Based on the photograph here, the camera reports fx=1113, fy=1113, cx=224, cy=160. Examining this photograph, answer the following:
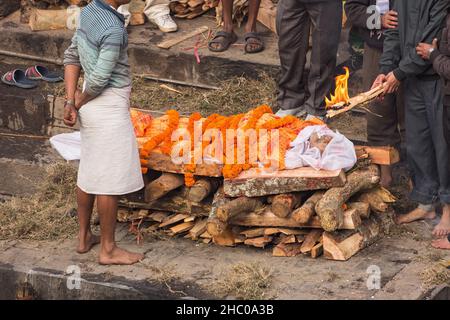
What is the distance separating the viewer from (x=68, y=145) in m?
9.49

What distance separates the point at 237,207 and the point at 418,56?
190cm

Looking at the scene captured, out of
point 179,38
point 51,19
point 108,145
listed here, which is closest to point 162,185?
point 108,145

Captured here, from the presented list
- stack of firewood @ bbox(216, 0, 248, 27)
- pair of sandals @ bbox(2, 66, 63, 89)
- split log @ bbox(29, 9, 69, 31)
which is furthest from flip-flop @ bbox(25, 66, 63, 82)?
stack of firewood @ bbox(216, 0, 248, 27)

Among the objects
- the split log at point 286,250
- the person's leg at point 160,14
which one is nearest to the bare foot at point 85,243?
the split log at point 286,250

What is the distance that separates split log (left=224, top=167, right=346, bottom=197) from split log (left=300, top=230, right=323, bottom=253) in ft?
1.22

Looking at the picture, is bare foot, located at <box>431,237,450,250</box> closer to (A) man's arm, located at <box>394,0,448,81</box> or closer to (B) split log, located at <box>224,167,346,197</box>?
(B) split log, located at <box>224,167,346,197</box>

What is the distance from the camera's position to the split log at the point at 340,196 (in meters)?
8.50

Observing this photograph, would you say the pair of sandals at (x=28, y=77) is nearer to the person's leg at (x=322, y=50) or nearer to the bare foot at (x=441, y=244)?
the person's leg at (x=322, y=50)

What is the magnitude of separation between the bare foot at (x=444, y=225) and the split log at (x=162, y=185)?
2.14 metres

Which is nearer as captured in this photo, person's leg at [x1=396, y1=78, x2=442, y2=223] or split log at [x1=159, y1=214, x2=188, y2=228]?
person's leg at [x1=396, y1=78, x2=442, y2=223]

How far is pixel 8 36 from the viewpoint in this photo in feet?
41.6

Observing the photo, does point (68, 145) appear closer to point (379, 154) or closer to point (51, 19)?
point (379, 154)

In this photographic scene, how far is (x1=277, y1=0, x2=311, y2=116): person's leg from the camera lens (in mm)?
10398
